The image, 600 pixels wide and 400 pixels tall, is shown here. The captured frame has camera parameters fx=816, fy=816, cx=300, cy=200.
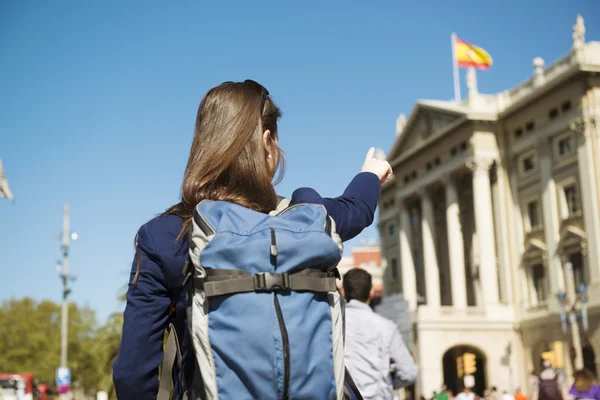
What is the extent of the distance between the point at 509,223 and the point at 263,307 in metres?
49.9

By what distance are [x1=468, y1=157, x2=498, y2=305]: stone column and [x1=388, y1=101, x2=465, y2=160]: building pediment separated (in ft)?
11.8

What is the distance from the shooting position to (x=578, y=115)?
42.6 m

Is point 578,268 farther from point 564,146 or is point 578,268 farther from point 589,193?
point 564,146

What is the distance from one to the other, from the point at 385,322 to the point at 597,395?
675cm

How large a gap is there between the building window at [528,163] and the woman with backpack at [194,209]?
156 ft

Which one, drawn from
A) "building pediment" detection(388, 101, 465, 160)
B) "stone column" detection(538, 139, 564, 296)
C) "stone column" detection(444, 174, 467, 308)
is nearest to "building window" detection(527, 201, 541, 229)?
"stone column" detection(538, 139, 564, 296)

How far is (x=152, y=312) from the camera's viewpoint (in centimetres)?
252

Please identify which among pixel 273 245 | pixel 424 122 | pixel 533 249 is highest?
pixel 424 122

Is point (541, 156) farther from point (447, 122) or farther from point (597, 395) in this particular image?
point (597, 395)

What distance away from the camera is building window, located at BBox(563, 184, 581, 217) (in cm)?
4356

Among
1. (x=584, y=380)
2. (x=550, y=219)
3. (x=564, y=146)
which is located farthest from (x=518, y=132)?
(x=584, y=380)

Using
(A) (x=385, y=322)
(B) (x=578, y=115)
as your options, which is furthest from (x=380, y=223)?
(A) (x=385, y=322)

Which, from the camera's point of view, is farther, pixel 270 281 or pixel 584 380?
pixel 584 380

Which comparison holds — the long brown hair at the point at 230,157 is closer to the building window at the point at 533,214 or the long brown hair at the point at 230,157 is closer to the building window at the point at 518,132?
the building window at the point at 533,214
